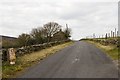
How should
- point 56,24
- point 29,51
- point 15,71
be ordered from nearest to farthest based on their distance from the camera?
point 15,71 → point 29,51 → point 56,24

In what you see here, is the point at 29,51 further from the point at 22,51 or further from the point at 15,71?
the point at 15,71

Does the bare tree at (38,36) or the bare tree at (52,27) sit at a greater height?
the bare tree at (52,27)

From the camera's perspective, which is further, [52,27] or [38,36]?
[52,27]

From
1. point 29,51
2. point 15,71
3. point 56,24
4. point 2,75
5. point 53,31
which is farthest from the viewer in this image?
point 56,24

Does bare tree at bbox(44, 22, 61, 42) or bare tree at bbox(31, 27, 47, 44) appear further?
bare tree at bbox(44, 22, 61, 42)

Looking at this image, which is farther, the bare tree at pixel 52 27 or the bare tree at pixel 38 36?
Result: the bare tree at pixel 52 27

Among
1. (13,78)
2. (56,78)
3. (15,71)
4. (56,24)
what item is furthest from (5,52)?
(56,24)

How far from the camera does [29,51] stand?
1158 inches

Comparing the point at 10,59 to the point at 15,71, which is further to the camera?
A: the point at 10,59

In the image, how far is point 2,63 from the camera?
1986 centimetres

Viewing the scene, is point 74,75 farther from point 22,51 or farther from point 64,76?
point 22,51

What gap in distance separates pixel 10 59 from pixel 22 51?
646 centimetres

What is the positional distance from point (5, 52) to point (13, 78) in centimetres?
741

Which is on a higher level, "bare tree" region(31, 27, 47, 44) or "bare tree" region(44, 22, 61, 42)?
"bare tree" region(44, 22, 61, 42)
